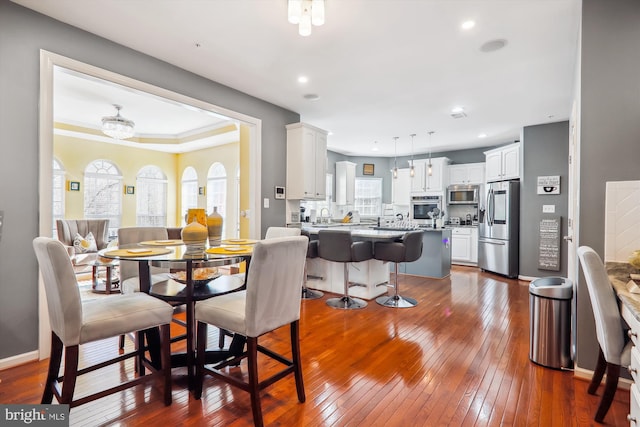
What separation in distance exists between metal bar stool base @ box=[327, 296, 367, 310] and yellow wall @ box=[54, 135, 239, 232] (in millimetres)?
4148

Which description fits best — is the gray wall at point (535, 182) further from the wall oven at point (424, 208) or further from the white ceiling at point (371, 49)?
the wall oven at point (424, 208)

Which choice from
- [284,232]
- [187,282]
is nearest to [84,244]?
[284,232]

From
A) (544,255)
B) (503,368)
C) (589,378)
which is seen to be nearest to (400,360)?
(503,368)

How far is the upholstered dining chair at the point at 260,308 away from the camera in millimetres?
1681

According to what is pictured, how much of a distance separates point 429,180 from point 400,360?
5.91 metres

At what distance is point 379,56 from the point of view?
10.3 feet

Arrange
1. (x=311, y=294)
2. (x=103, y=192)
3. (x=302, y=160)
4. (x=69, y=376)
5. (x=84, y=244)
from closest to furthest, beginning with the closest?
(x=69, y=376) → (x=311, y=294) → (x=302, y=160) → (x=84, y=244) → (x=103, y=192)

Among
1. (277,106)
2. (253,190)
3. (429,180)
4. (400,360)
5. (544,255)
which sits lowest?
(400,360)

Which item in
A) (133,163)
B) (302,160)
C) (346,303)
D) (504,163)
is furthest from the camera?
(133,163)

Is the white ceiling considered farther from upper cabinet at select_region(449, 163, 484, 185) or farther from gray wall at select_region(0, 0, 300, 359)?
upper cabinet at select_region(449, 163, 484, 185)

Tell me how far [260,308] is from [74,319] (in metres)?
0.93

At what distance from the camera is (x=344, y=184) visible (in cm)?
802

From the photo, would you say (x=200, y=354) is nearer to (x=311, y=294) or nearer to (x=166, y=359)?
(x=166, y=359)

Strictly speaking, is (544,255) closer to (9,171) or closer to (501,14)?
(501,14)
